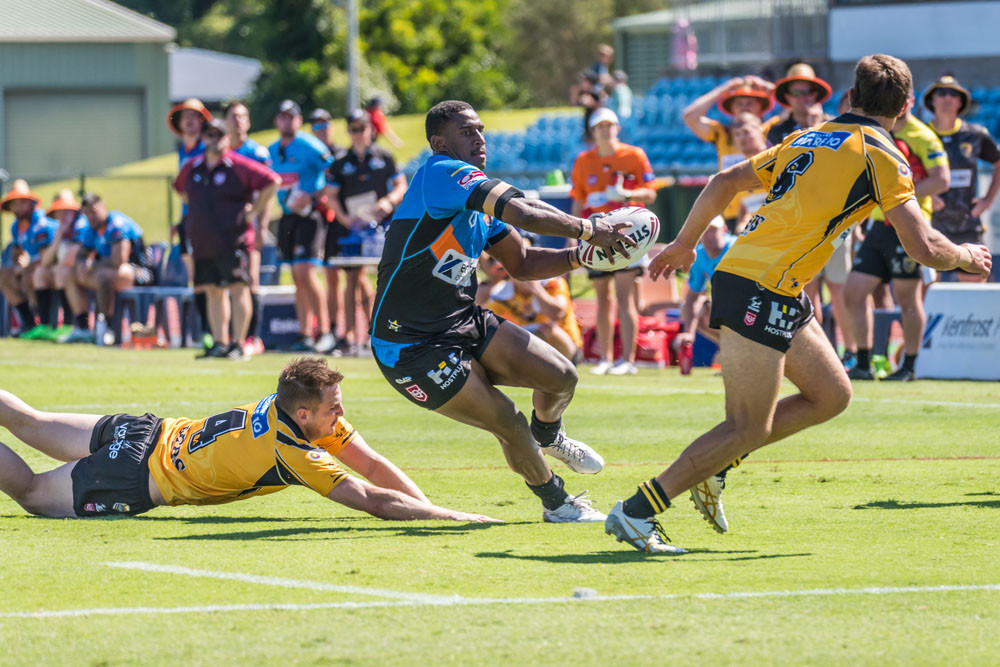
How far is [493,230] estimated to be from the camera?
24.6ft

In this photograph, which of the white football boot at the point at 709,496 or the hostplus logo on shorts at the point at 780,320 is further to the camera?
the white football boot at the point at 709,496

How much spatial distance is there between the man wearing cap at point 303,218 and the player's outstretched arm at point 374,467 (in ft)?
31.0

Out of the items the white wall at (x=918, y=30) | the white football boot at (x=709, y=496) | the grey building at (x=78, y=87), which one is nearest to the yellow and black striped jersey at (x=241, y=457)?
the white football boot at (x=709, y=496)

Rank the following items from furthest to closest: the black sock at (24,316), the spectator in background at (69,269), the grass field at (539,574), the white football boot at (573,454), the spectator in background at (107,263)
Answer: the black sock at (24,316) → the spectator in background at (69,269) → the spectator in background at (107,263) → the white football boot at (573,454) → the grass field at (539,574)

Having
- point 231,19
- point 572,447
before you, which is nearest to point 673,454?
point 572,447

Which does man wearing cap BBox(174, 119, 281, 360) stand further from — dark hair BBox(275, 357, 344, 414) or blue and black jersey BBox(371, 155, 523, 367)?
dark hair BBox(275, 357, 344, 414)

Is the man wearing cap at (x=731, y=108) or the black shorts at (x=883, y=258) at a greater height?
the man wearing cap at (x=731, y=108)

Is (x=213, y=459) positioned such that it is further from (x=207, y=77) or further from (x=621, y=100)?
(x=207, y=77)

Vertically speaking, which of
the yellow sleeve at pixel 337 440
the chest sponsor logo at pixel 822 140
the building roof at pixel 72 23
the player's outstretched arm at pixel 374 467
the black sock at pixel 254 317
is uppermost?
the building roof at pixel 72 23

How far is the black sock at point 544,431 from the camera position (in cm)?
756

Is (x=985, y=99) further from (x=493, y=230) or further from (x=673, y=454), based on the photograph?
(x=493, y=230)

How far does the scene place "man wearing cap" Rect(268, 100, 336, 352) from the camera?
55.3 feet

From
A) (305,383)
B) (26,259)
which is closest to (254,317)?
(26,259)

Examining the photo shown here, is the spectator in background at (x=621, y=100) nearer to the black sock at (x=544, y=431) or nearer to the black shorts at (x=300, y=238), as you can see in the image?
the black shorts at (x=300, y=238)
